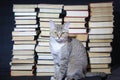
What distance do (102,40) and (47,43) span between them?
435mm

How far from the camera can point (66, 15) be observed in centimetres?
232

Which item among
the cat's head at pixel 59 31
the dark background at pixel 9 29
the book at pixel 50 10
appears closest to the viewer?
the cat's head at pixel 59 31

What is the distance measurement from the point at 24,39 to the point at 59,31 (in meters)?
0.36

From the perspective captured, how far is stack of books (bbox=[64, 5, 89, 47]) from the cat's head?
0.19 m

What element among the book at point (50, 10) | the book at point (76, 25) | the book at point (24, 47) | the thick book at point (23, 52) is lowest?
the thick book at point (23, 52)

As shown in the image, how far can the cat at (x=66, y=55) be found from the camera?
212 cm

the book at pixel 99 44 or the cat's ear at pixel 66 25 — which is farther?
the book at pixel 99 44

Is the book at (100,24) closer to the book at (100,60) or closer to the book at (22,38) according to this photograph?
the book at (100,60)

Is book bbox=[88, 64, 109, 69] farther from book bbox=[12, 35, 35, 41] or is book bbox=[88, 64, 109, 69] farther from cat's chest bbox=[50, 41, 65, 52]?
book bbox=[12, 35, 35, 41]

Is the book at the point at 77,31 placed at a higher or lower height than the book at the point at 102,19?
lower

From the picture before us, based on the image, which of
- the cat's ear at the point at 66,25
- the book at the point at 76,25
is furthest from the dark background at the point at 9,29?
the cat's ear at the point at 66,25

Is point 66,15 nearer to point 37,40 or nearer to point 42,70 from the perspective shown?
point 37,40

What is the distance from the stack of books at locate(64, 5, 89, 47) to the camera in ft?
7.51

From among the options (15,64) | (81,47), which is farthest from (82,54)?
(15,64)
